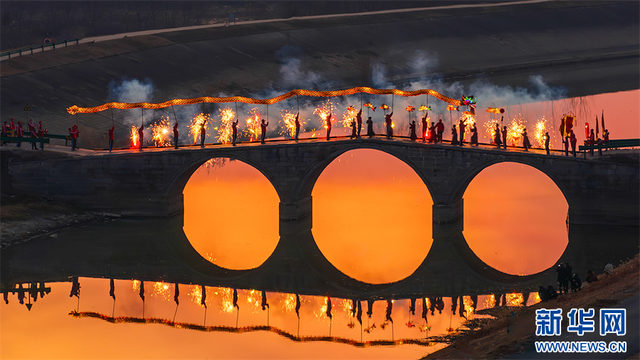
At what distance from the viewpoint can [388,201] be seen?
222ft

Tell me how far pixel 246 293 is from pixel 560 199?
28.1 m

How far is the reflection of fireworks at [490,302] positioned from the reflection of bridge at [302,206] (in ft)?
4.54

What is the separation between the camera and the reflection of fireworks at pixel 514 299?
4494cm

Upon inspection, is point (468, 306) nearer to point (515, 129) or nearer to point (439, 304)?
point (439, 304)

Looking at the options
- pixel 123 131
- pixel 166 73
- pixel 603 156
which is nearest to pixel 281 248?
pixel 603 156

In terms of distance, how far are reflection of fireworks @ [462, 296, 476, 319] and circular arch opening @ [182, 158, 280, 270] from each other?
13971 millimetres

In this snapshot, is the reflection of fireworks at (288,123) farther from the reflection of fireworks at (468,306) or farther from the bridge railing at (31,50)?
the reflection of fireworks at (468,306)

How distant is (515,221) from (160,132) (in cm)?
3980

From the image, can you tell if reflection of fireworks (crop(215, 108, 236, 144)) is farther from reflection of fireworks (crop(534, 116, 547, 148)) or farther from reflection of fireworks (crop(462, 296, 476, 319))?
reflection of fireworks (crop(462, 296, 476, 319))

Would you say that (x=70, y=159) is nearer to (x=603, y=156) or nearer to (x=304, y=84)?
(x=603, y=156)

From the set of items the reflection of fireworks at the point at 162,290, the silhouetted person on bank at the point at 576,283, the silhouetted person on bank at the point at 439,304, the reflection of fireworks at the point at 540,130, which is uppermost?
the reflection of fireworks at the point at 540,130

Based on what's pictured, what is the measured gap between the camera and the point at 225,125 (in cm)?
9162

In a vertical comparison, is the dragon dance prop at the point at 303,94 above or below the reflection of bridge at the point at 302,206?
above

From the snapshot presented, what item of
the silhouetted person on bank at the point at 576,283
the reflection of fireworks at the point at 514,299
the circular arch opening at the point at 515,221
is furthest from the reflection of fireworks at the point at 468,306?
the circular arch opening at the point at 515,221
